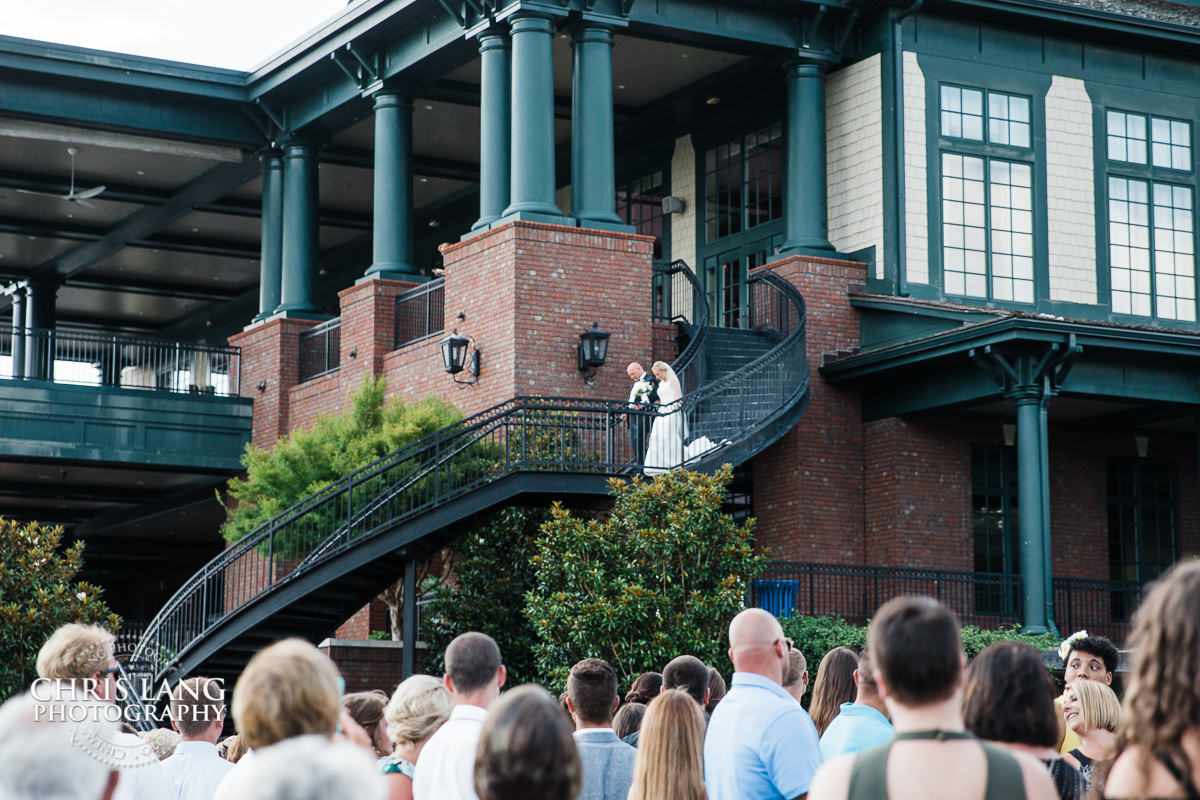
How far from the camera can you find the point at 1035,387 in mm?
22219

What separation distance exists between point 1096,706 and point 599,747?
223cm

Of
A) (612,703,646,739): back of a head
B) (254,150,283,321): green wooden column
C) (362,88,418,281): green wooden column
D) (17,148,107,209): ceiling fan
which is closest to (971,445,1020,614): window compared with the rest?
(362,88,418,281): green wooden column

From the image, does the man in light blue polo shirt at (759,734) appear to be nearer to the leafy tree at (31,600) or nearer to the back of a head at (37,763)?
the back of a head at (37,763)

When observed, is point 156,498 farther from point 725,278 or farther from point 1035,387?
point 1035,387

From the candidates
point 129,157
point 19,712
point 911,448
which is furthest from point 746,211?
point 19,712


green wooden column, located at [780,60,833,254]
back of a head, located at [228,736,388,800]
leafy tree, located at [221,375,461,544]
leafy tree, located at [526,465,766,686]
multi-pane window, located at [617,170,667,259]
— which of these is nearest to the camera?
back of a head, located at [228,736,388,800]

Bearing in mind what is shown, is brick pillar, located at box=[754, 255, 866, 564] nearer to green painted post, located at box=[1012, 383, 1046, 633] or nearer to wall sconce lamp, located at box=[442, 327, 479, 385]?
green painted post, located at box=[1012, 383, 1046, 633]

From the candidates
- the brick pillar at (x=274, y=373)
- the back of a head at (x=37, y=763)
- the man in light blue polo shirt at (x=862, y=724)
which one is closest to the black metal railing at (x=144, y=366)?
the brick pillar at (x=274, y=373)

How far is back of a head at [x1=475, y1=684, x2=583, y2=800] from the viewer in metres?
4.71

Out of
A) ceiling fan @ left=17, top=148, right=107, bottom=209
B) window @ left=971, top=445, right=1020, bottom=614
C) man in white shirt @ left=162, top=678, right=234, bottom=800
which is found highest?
ceiling fan @ left=17, top=148, right=107, bottom=209

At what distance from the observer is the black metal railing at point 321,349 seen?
29.2 meters

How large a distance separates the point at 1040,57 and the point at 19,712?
24.5 metres

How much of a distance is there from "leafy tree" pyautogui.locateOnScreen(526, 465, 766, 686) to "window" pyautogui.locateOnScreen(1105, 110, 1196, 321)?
10.1 meters

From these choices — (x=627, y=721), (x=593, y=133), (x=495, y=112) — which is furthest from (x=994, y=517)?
(x=627, y=721)
